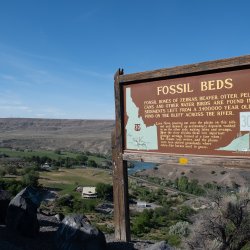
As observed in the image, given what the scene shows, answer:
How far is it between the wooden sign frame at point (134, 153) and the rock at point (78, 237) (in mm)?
927

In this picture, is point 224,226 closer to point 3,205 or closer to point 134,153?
point 134,153

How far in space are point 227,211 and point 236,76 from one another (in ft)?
35.4

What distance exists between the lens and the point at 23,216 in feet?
37.9

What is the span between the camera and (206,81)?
342 inches

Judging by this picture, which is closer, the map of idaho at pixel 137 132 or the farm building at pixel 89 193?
the map of idaho at pixel 137 132

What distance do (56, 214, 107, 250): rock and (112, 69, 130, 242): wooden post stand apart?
77 centimetres

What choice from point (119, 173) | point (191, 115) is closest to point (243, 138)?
point (191, 115)

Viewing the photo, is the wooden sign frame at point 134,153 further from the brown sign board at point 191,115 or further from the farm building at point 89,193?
the farm building at point 89,193

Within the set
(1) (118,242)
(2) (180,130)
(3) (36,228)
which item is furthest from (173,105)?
(3) (36,228)

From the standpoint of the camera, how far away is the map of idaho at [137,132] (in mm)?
9930

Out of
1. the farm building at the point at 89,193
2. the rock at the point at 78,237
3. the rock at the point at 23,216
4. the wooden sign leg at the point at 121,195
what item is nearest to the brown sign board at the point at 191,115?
the wooden sign leg at the point at 121,195

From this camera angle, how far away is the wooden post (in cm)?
1062

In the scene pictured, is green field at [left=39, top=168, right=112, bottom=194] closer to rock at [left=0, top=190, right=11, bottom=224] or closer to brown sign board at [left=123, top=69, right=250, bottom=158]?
rock at [left=0, top=190, right=11, bottom=224]

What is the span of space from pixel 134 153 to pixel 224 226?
29.3ft
